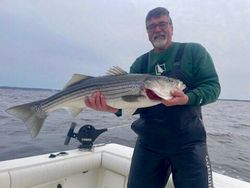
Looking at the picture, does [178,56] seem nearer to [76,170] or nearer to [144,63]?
[144,63]

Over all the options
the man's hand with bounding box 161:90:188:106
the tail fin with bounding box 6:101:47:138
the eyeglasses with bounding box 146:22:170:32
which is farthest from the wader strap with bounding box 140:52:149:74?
the tail fin with bounding box 6:101:47:138

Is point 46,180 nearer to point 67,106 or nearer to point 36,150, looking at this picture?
point 67,106

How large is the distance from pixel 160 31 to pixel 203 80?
89cm

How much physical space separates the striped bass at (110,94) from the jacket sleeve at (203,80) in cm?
20

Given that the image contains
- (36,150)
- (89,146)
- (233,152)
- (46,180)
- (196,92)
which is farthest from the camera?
(233,152)

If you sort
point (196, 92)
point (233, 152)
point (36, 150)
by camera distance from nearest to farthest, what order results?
1. point (196, 92)
2. point (36, 150)
3. point (233, 152)

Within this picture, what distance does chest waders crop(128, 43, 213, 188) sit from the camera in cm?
347

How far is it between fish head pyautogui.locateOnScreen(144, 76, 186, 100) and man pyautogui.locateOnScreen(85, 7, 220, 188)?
0.11 metres

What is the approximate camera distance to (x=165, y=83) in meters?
3.60

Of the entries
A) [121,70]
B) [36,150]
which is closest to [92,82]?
[121,70]

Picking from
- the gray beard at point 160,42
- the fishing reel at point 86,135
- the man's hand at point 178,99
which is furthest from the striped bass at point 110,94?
the fishing reel at point 86,135

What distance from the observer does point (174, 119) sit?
11.7 ft

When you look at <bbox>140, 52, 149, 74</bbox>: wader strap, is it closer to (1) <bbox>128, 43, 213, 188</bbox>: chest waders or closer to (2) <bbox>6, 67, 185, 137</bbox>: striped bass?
(2) <bbox>6, 67, 185, 137</bbox>: striped bass

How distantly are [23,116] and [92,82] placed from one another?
1.05m
